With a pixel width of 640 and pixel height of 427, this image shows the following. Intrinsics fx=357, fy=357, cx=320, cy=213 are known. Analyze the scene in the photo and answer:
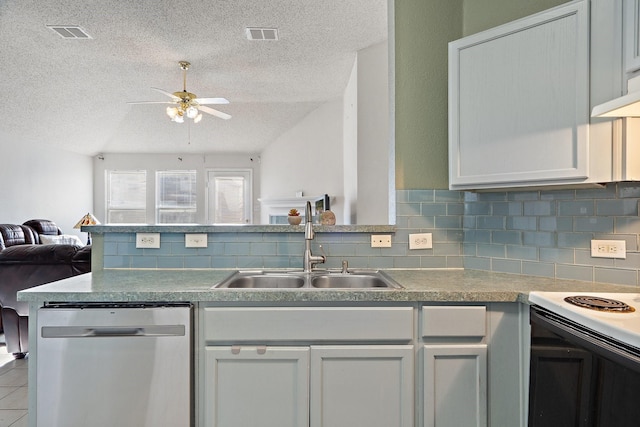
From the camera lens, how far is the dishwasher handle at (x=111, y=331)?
141 cm

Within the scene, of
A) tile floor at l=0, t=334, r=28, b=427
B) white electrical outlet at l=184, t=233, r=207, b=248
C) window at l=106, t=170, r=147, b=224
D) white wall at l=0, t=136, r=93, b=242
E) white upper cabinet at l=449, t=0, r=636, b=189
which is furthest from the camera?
window at l=106, t=170, r=147, b=224

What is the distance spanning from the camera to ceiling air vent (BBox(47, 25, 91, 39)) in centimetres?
364

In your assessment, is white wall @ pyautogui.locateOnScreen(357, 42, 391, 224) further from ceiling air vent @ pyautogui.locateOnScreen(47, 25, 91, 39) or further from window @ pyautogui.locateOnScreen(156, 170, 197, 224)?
window @ pyautogui.locateOnScreen(156, 170, 197, 224)

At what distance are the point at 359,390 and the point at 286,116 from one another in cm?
572

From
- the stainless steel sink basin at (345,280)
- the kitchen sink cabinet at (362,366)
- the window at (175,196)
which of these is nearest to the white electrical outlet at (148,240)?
the kitchen sink cabinet at (362,366)

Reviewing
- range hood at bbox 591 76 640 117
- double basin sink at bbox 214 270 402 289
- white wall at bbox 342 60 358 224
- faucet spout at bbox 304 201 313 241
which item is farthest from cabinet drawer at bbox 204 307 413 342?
white wall at bbox 342 60 358 224

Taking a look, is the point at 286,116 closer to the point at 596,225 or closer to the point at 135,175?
the point at 135,175

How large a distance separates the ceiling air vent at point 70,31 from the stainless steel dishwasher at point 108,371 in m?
3.52

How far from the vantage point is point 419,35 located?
6.84 feet

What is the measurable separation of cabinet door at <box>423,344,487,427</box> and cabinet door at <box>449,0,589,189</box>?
79 cm

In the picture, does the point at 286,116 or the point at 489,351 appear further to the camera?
the point at 286,116

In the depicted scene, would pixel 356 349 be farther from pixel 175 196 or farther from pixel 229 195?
pixel 175 196

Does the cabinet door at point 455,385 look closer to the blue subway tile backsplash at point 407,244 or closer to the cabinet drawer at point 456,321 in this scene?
the cabinet drawer at point 456,321

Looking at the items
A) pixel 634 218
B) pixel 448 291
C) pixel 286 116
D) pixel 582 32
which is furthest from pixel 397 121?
pixel 286 116
